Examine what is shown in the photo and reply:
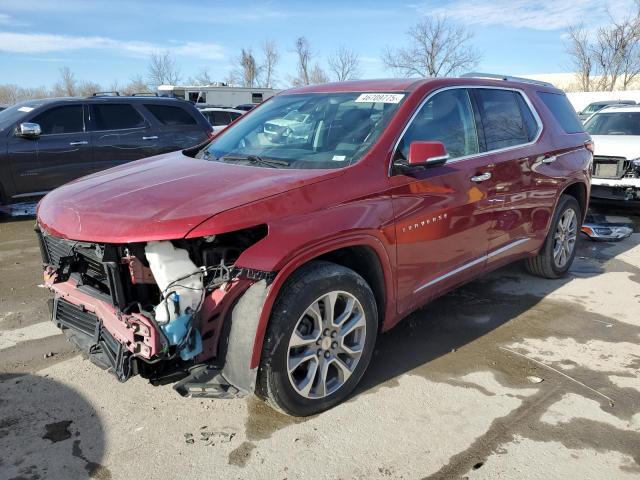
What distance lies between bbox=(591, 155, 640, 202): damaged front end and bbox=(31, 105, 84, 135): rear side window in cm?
811

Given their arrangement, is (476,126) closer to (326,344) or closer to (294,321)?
(326,344)

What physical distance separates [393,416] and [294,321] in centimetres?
87

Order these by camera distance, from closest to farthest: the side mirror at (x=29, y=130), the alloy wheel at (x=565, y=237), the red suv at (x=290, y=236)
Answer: the red suv at (x=290, y=236) → the alloy wheel at (x=565, y=237) → the side mirror at (x=29, y=130)

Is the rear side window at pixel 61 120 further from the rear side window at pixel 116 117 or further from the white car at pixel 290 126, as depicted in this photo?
the white car at pixel 290 126

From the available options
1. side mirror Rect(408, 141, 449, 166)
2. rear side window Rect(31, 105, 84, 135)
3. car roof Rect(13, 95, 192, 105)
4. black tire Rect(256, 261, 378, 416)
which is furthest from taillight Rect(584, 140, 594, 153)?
rear side window Rect(31, 105, 84, 135)

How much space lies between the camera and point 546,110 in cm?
489

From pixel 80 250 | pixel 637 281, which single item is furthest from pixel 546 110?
pixel 80 250

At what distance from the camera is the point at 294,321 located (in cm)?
267

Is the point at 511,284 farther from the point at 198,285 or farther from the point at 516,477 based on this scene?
the point at 198,285

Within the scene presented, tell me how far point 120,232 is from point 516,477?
2232 millimetres

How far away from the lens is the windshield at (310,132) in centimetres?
327

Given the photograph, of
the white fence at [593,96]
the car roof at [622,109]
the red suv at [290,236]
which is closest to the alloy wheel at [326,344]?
the red suv at [290,236]

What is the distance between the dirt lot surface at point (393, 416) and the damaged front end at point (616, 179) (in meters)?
4.35

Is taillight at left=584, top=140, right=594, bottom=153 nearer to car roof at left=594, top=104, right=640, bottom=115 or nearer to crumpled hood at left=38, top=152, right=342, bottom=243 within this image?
crumpled hood at left=38, top=152, right=342, bottom=243
